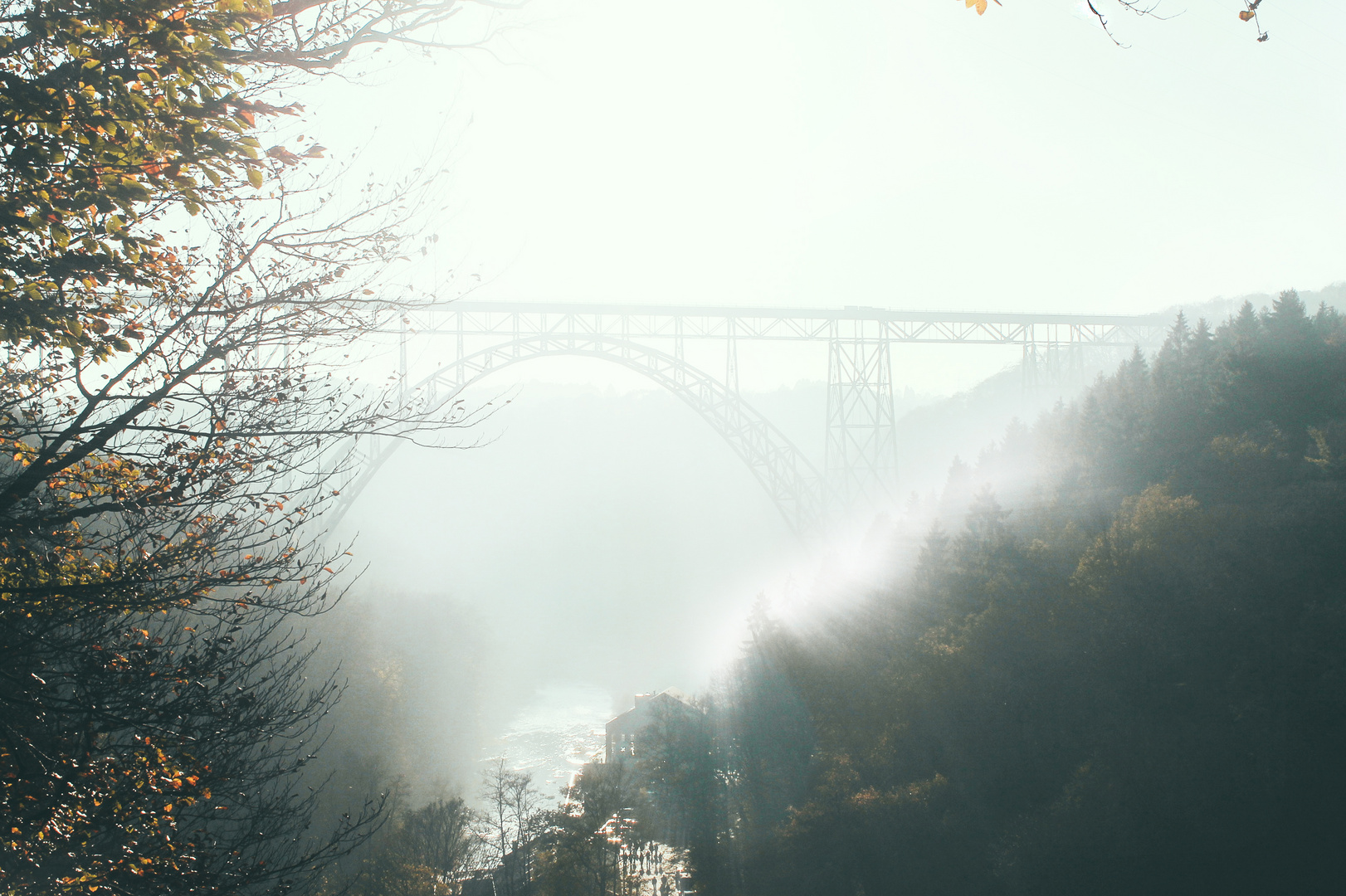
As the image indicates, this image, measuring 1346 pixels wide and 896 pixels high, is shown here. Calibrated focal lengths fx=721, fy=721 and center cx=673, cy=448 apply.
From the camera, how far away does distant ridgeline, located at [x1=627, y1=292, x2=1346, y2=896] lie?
1070 centimetres

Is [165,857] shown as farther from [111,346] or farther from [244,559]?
[111,346]

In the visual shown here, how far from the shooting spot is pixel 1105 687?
12.9 metres

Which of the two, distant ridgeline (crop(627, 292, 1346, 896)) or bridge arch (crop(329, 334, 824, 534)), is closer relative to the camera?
distant ridgeline (crop(627, 292, 1346, 896))

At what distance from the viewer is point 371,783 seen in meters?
18.5

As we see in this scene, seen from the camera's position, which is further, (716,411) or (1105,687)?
(716,411)

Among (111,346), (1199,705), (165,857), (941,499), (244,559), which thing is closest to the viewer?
(111,346)

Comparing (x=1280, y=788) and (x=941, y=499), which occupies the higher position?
(x=941, y=499)

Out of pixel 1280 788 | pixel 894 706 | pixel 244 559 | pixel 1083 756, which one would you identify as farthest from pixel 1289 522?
pixel 244 559

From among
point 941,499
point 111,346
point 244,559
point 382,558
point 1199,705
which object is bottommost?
point 382,558

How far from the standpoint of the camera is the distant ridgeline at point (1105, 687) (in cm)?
1070

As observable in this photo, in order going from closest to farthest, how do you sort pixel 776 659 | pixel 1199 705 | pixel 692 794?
pixel 1199 705, pixel 692 794, pixel 776 659

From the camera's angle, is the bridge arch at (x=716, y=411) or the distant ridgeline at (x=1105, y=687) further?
the bridge arch at (x=716, y=411)

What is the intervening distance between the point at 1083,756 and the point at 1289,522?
5344 mm

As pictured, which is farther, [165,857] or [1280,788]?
[1280,788]
